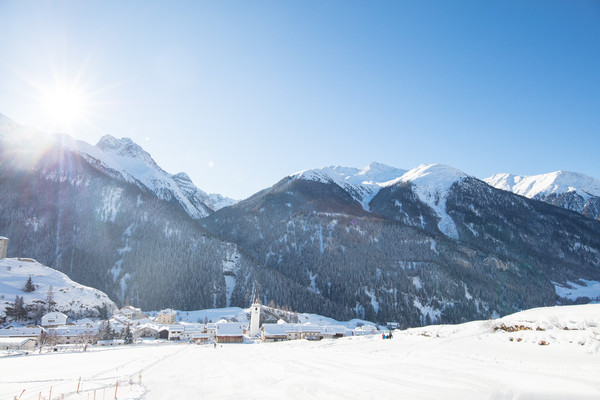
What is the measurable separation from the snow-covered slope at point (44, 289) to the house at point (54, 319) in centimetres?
1060

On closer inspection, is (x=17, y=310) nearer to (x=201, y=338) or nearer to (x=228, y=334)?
(x=201, y=338)

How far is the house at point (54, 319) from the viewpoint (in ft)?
319

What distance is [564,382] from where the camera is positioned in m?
15.1

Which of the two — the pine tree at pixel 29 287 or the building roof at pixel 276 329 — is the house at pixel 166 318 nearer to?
the pine tree at pixel 29 287

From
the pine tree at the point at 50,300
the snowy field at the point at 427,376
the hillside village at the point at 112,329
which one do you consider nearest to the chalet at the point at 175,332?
the hillside village at the point at 112,329

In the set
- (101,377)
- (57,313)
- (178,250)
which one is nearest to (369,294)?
(178,250)

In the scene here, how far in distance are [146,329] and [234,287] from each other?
250ft

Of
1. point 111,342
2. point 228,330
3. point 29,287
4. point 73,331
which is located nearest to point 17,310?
point 29,287

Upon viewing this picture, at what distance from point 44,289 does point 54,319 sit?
20.1 meters

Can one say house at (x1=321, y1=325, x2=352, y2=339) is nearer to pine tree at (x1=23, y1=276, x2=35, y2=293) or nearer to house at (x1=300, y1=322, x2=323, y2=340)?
house at (x1=300, y1=322, x2=323, y2=340)

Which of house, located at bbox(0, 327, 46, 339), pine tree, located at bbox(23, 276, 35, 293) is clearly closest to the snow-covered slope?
pine tree, located at bbox(23, 276, 35, 293)

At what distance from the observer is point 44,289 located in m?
113

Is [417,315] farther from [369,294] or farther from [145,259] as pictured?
[145,259]

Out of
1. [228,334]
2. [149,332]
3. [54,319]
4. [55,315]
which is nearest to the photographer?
[228,334]
